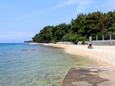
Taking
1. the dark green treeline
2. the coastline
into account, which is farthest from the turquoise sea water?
the dark green treeline

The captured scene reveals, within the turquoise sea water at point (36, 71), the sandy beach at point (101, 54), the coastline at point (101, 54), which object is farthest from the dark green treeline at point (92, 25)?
the turquoise sea water at point (36, 71)

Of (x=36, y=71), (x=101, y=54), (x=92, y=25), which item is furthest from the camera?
(x=92, y=25)

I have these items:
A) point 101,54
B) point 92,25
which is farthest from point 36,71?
point 92,25

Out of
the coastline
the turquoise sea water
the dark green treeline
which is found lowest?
the turquoise sea water

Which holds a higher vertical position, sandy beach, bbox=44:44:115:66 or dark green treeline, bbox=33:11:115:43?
dark green treeline, bbox=33:11:115:43

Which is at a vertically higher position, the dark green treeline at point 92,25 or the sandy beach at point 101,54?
the dark green treeline at point 92,25

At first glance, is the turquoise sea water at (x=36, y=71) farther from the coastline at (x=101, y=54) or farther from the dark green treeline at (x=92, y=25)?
the dark green treeline at (x=92, y=25)

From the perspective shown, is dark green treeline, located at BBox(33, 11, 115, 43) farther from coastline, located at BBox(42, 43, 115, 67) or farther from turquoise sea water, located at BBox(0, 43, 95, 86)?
turquoise sea water, located at BBox(0, 43, 95, 86)

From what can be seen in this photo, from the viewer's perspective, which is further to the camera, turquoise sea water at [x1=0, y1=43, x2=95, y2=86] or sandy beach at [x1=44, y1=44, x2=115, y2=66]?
sandy beach at [x1=44, y1=44, x2=115, y2=66]

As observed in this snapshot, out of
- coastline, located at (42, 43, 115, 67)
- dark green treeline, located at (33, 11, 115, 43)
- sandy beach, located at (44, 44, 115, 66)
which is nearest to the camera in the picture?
coastline, located at (42, 43, 115, 67)

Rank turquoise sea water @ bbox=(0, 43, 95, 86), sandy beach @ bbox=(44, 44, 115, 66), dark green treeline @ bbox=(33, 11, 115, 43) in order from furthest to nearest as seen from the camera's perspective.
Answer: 1. dark green treeline @ bbox=(33, 11, 115, 43)
2. sandy beach @ bbox=(44, 44, 115, 66)
3. turquoise sea water @ bbox=(0, 43, 95, 86)

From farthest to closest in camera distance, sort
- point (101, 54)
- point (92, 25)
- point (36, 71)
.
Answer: point (92, 25), point (101, 54), point (36, 71)

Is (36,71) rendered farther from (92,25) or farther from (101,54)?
(92,25)

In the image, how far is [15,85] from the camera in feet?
47.5
